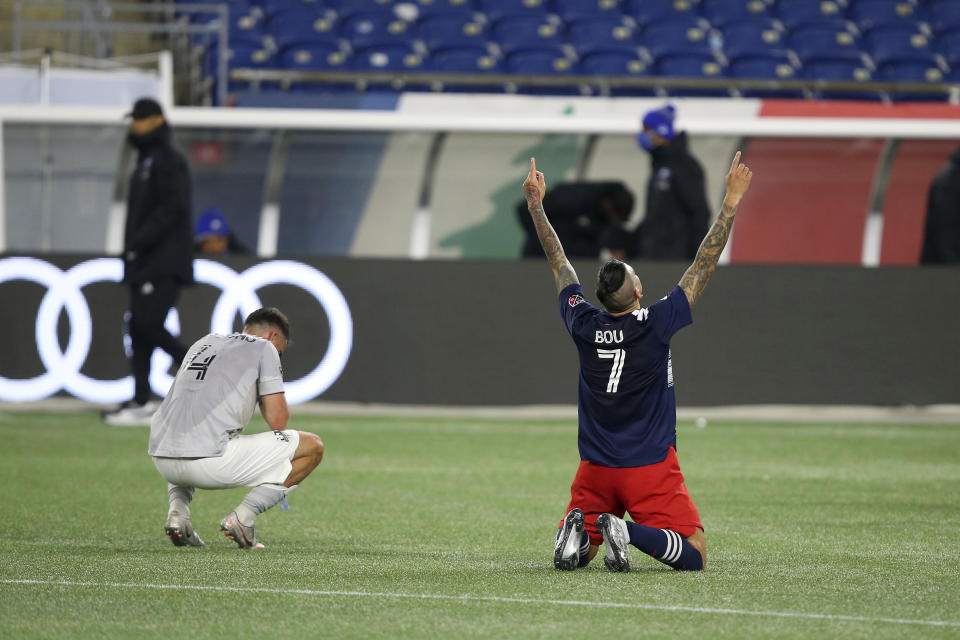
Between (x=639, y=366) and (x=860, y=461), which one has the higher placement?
(x=639, y=366)

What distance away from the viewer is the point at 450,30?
64.1 feet

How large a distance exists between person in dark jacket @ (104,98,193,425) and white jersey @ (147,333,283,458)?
18.4 ft

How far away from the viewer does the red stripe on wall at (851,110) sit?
53.6 feet

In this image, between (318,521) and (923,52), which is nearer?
(318,521)

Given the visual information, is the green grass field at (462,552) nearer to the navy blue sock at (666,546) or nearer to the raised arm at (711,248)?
the navy blue sock at (666,546)

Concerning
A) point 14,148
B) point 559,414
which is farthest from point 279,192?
point 559,414

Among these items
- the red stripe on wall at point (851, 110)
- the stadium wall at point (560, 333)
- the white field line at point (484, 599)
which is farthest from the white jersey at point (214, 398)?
the red stripe on wall at point (851, 110)

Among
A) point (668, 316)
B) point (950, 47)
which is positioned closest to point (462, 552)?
point (668, 316)

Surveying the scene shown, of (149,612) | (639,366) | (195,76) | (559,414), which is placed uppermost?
(195,76)

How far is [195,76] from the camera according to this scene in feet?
58.0

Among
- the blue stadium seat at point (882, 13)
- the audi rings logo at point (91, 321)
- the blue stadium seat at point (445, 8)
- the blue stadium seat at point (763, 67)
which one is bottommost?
the audi rings logo at point (91, 321)

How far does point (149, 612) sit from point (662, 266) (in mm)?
9222

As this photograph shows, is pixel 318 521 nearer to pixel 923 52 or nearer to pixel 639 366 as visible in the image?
pixel 639 366

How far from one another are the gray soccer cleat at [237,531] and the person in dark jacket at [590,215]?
26.4 feet
